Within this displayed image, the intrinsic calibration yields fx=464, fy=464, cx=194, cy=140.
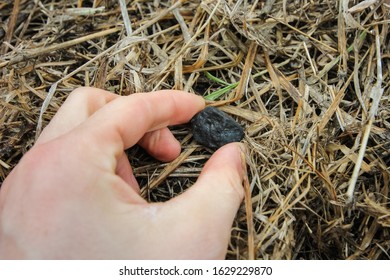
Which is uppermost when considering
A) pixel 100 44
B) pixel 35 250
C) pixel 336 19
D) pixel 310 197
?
pixel 336 19

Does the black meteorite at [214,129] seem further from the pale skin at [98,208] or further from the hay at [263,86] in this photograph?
the pale skin at [98,208]

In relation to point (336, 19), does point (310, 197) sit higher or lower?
lower

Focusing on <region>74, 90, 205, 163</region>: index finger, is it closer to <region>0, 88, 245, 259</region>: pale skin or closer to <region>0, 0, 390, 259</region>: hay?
<region>0, 88, 245, 259</region>: pale skin

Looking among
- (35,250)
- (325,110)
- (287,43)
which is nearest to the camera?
(35,250)

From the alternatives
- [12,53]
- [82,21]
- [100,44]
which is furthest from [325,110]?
[12,53]

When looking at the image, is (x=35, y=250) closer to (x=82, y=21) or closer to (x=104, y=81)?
(x=104, y=81)

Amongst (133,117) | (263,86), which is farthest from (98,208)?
(263,86)

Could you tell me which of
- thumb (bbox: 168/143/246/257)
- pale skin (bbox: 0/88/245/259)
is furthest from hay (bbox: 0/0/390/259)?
pale skin (bbox: 0/88/245/259)

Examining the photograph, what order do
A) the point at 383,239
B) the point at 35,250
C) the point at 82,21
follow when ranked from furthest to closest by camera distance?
the point at 82,21 < the point at 383,239 < the point at 35,250
